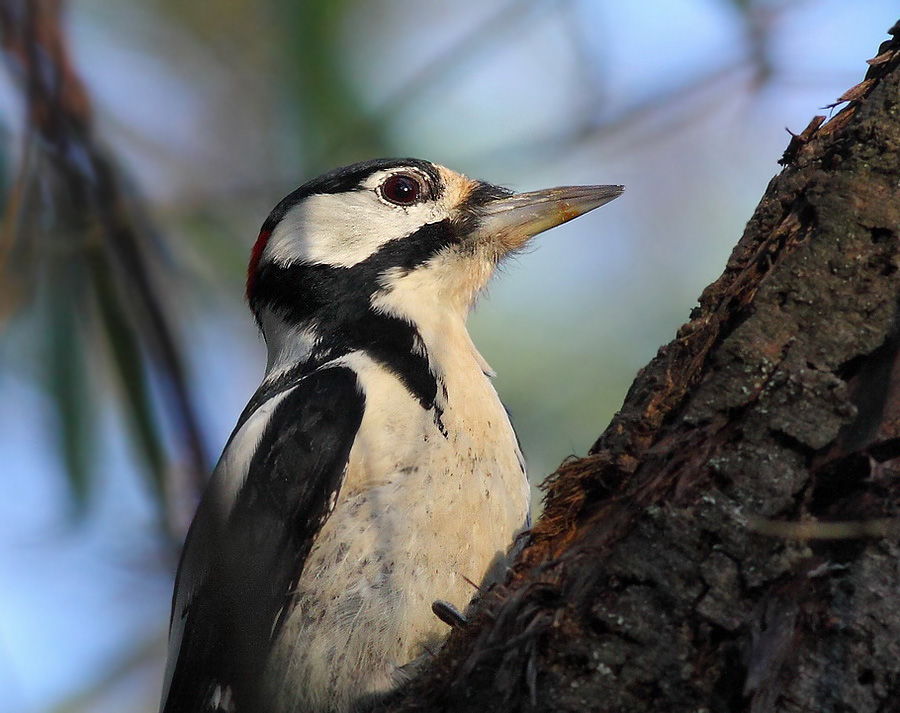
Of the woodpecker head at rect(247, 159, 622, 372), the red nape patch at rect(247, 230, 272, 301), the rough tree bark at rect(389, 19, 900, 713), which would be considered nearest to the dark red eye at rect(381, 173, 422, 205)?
the woodpecker head at rect(247, 159, 622, 372)

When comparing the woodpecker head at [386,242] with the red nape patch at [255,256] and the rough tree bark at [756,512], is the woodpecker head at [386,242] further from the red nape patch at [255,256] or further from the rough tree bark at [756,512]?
the rough tree bark at [756,512]

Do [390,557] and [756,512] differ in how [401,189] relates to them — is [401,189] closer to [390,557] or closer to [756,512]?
[390,557]

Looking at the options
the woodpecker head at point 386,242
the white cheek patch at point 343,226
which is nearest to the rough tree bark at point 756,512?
the woodpecker head at point 386,242

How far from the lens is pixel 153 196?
3424mm

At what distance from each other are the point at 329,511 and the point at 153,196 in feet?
4.72

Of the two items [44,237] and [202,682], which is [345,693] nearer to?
[202,682]

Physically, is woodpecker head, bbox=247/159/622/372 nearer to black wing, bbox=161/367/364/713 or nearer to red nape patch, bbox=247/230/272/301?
red nape patch, bbox=247/230/272/301

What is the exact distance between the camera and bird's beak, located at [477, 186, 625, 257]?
127 inches

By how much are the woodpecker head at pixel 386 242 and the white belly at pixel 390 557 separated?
1.82 ft

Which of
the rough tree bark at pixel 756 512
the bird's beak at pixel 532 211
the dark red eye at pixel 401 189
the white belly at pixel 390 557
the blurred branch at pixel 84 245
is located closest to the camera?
the rough tree bark at pixel 756 512

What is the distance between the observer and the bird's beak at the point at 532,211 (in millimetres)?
3234

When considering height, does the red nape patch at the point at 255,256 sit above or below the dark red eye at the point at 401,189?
above

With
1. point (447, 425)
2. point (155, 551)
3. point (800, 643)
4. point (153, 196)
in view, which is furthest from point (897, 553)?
point (153, 196)

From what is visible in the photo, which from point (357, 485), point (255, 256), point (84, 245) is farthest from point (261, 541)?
point (255, 256)
